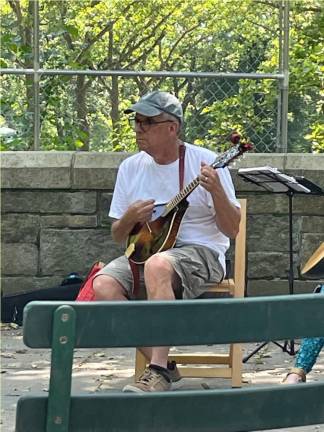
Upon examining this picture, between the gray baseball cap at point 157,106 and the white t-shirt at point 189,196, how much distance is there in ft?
0.64

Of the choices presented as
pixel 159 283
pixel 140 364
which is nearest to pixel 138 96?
pixel 140 364

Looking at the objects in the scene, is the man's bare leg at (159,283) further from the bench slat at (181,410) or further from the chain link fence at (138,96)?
the chain link fence at (138,96)

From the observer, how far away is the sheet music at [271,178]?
5.80 m

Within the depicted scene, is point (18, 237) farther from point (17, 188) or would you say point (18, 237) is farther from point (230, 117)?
point (230, 117)

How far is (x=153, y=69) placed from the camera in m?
7.83

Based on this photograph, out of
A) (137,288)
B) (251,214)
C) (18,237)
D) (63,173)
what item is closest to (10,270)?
(18,237)

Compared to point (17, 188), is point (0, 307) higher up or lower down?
lower down

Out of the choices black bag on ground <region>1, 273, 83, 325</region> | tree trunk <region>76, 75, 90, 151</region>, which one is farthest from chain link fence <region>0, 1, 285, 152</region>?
black bag on ground <region>1, 273, 83, 325</region>

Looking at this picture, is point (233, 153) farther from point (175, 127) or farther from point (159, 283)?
point (159, 283)

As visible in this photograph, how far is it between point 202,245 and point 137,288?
36cm

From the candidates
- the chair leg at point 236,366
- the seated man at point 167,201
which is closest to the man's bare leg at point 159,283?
the seated man at point 167,201

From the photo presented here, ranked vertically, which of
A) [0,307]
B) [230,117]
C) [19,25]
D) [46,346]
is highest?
[19,25]

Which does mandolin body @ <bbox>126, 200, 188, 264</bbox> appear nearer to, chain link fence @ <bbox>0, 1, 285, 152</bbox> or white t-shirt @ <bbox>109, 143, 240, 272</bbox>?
white t-shirt @ <bbox>109, 143, 240, 272</bbox>

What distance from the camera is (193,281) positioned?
524cm
